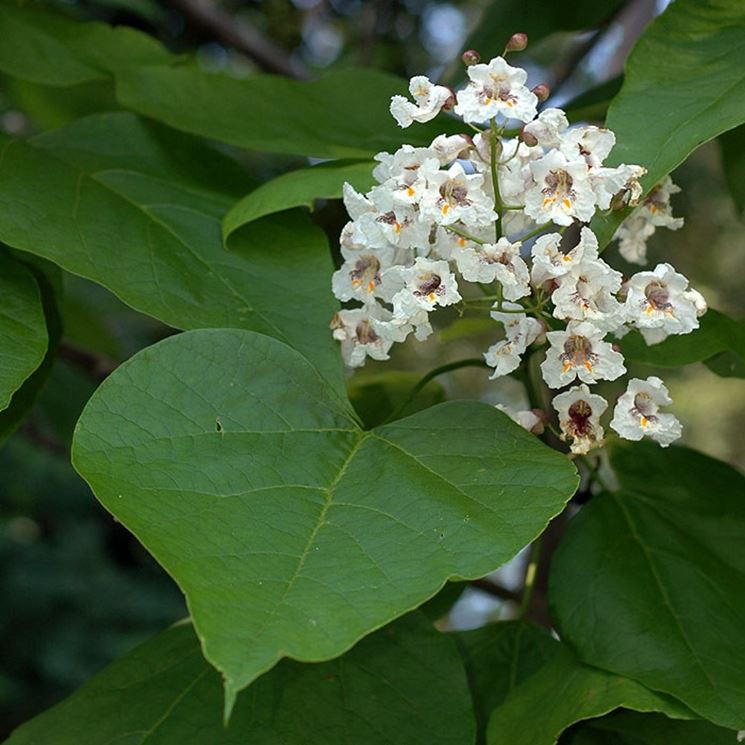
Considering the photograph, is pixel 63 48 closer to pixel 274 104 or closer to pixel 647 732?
pixel 274 104

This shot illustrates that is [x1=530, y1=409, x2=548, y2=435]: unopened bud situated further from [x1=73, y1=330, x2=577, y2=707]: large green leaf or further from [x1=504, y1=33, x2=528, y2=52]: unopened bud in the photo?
[x1=504, y1=33, x2=528, y2=52]: unopened bud

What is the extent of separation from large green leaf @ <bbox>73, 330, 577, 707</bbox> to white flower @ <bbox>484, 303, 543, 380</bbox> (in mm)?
32

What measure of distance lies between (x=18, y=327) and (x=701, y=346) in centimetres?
47

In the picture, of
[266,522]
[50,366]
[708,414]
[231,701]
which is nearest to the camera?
[231,701]

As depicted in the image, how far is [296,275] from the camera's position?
2.60 feet

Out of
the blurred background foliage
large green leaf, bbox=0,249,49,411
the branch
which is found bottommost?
the blurred background foliage

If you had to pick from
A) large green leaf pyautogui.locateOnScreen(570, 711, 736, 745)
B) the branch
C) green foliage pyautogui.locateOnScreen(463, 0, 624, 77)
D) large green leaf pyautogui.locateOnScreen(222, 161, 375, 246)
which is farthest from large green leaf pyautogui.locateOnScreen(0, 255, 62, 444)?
the branch

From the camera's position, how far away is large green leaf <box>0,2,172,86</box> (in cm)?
101

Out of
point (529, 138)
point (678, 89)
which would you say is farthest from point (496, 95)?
point (678, 89)

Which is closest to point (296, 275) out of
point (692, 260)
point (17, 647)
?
point (17, 647)

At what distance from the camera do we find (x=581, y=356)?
68cm

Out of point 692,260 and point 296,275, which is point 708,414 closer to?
point 692,260

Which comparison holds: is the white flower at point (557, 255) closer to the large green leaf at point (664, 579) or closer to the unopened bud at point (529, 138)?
the unopened bud at point (529, 138)

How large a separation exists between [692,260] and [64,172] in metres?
4.83
